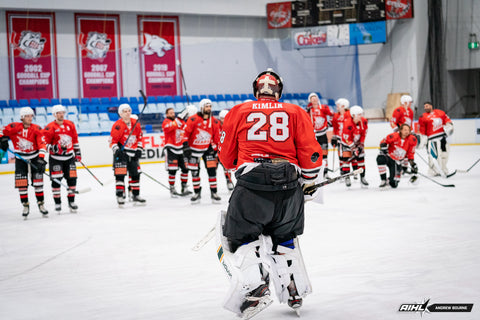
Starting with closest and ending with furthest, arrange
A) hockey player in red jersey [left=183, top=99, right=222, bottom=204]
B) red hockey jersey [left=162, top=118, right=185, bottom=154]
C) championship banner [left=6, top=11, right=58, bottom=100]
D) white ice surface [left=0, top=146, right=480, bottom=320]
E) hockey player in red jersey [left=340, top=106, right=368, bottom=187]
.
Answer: white ice surface [left=0, top=146, right=480, bottom=320], hockey player in red jersey [left=183, top=99, right=222, bottom=204], hockey player in red jersey [left=340, top=106, right=368, bottom=187], red hockey jersey [left=162, top=118, right=185, bottom=154], championship banner [left=6, top=11, right=58, bottom=100]

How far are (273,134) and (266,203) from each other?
0.36m

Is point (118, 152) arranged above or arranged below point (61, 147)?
below

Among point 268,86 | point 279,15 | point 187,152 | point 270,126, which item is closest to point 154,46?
point 279,15

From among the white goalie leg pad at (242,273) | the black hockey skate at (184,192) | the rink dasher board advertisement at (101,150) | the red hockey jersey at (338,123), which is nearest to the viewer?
the white goalie leg pad at (242,273)

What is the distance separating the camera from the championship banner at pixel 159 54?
17969 millimetres

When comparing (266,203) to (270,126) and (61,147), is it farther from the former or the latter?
(61,147)

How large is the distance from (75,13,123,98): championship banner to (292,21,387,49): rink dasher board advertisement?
5.83m

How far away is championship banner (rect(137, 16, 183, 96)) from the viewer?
1797 centimetres

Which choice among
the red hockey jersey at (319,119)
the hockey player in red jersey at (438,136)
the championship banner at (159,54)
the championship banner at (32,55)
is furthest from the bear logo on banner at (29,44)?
the hockey player in red jersey at (438,136)

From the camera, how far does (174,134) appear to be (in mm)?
8969

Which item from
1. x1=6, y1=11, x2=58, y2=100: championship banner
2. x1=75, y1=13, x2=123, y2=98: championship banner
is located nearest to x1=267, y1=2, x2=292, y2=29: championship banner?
x1=75, y1=13, x2=123, y2=98: championship banner

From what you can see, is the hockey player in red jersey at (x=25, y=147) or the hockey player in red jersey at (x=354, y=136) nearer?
the hockey player in red jersey at (x=25, y=147)

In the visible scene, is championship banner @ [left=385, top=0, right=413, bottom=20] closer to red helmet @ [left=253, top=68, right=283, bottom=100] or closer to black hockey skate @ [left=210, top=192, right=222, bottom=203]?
black hockey skate @ [left=210, top=192, right=222, bottom=203]

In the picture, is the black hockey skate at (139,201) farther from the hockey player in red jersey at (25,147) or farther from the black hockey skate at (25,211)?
the black hockey skate at (25,211)
